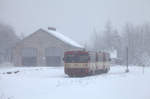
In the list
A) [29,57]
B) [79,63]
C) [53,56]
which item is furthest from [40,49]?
[79,63]

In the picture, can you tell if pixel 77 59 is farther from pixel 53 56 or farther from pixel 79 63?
pixel 53 56

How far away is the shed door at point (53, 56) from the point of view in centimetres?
6775

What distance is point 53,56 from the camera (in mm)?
68000

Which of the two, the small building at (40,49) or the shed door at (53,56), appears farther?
the small building at (40,49)

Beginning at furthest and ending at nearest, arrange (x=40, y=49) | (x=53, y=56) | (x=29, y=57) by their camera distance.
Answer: (x=29, y=57), (x=40, y=49), (x=53, y=56)

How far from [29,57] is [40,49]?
3319mm

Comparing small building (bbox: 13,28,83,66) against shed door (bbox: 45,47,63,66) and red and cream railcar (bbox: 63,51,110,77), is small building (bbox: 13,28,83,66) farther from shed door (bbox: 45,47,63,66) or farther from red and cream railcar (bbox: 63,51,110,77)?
red and cream railcar (bbox: 63,51,110,77)

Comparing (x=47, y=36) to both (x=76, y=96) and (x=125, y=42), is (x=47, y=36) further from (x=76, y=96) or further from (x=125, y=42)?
(x=76, y=96)

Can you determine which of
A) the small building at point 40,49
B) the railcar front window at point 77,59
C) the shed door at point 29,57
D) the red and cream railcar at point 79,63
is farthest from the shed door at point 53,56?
the railcar front window at point 77,59

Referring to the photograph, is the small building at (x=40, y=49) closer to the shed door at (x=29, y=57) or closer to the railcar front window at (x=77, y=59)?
the shed door at (x=29, y=57)

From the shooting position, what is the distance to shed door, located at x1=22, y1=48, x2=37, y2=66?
69.9 metres

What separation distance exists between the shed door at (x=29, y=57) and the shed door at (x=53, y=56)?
3.16 meters

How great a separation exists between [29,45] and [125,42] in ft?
144

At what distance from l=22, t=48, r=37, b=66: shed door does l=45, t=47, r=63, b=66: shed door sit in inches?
125
